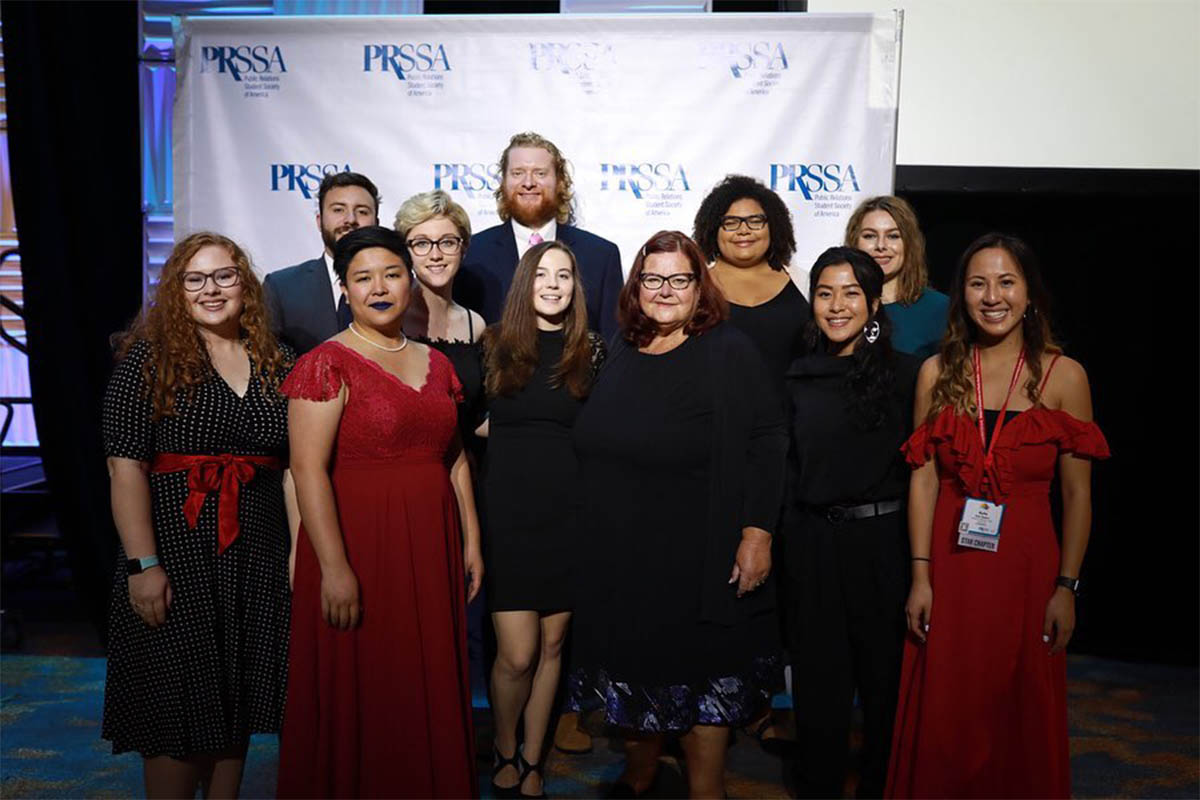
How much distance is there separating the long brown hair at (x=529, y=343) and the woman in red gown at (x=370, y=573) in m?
0.44

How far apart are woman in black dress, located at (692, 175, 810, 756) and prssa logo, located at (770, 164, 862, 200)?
54cm

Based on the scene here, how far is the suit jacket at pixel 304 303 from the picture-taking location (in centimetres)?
375

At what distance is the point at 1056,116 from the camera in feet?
14.0

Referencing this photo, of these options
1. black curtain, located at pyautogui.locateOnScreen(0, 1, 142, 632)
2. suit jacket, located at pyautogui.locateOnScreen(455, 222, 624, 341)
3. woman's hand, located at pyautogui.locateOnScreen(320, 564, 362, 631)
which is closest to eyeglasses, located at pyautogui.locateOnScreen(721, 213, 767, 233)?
suit jacket, located at pyautogui.locateOnScreen(455, 222, 624, 341)

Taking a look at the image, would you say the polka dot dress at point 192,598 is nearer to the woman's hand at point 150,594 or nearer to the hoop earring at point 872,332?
the woman's hand at point 150,594

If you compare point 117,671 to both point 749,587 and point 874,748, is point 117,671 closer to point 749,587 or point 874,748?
point 749,587

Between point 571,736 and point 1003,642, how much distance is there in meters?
1.74

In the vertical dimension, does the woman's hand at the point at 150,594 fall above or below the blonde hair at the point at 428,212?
below

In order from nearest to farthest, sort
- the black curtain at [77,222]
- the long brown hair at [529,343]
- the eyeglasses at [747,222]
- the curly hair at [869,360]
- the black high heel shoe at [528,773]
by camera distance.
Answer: the curly hair at [869,360]
the long brown hair at [529,343]
the black high heel shoe at [528,773]
the eyeglasses at [747,222]
the black curtain at [77,222]

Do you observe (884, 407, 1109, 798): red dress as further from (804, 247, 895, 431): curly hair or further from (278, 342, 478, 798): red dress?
(278, 342, 478, 798): red dress

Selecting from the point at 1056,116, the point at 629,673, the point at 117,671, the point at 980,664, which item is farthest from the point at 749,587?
the point at 1056,116

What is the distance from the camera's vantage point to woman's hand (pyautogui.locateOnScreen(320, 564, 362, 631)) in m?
2.46

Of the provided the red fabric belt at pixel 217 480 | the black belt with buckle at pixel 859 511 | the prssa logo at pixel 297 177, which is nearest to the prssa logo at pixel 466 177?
the prssa logo at pixel 297 177

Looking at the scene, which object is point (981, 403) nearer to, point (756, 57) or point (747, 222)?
point (747, 222)
